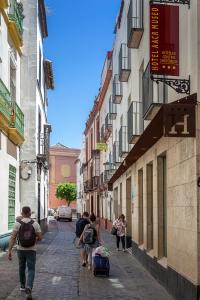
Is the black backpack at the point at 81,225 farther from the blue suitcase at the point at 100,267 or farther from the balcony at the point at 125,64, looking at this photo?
the balcony at the point at 125,64

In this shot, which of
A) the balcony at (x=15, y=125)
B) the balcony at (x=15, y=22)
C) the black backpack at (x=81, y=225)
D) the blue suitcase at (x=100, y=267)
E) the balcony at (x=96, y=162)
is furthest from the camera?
the balcony at (x=96, y=162)

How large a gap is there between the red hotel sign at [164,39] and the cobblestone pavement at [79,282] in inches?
170

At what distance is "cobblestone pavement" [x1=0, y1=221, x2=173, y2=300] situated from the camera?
10.5 m

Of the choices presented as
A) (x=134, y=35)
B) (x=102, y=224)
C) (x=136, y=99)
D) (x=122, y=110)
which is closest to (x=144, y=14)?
(x=134, y=35)

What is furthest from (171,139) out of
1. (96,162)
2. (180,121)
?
(96,162)

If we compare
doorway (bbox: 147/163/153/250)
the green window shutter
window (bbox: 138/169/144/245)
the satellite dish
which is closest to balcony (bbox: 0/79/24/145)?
the green window shutter

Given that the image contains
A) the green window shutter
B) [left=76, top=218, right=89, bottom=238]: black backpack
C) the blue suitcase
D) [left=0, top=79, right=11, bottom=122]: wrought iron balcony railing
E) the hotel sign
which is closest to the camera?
the hotel sign

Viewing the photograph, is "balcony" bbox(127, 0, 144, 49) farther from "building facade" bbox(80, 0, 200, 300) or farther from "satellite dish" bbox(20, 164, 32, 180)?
"satellite dish" bbox(20, 164, 32, 180)

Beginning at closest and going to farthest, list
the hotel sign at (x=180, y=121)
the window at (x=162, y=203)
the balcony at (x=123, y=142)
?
the hotel sign at (x=180, y=121) < the window at (x=162, y=203) < the balcony at (x=123, y=142)

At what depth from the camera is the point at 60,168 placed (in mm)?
83812

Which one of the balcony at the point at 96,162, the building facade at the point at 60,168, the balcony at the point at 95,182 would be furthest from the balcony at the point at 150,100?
the building facade at the point at 60,168

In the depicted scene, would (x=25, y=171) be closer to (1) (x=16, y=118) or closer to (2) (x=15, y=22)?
(1) (x=16, y=118)

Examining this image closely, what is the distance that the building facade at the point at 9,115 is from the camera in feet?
56.9

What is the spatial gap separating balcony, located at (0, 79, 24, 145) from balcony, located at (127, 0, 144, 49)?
13.8 ft
